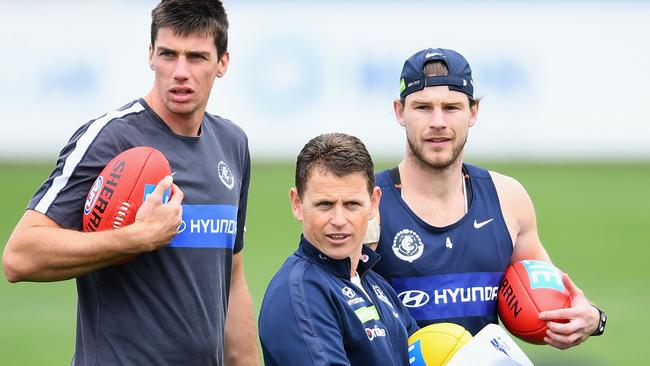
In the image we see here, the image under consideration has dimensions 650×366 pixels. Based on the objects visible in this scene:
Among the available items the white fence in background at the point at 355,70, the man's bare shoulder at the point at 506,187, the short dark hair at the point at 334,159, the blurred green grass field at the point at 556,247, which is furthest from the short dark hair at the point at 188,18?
the white fence in background at the point at 355,70

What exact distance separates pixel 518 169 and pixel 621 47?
3.31m

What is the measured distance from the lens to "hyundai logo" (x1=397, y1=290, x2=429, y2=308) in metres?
5.97

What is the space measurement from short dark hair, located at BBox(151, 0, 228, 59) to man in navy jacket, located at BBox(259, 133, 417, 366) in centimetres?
85

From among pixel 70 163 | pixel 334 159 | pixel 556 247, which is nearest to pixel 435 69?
pixel 334 159

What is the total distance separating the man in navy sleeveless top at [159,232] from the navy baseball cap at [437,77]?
1.03 metres

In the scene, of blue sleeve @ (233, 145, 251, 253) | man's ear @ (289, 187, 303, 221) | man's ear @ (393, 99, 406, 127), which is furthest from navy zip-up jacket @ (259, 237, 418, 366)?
man's ear @ (393, 99, 406, 127)

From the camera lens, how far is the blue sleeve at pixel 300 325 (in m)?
4.61

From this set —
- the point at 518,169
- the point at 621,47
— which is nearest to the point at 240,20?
the point at 518,169

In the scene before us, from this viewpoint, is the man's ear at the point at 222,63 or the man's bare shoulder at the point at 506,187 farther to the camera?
the man's bare shoulder at the point at 506,187

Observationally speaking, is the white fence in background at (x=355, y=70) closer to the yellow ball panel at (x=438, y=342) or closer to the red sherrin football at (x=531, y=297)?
the red sherrin football at (x=531, y=297)

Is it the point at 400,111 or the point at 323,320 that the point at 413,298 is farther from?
the point at 323,320

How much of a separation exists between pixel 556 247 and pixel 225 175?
11.1 m

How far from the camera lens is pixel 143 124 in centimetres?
534

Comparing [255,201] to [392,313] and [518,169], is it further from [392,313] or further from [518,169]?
[392,313]
